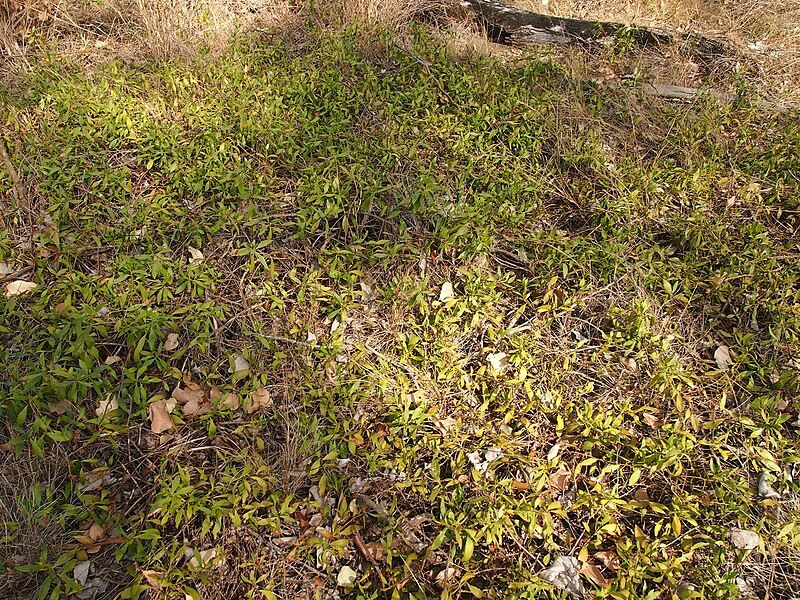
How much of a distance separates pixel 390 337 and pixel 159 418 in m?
1.12

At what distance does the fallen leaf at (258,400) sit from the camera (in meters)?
2.51

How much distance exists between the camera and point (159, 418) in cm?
243

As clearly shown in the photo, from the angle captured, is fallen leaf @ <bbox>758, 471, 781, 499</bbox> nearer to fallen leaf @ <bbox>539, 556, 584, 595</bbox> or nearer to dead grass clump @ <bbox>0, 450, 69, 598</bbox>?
fallen leaf @ <bbox>539, 556, 584, 595</bbox>

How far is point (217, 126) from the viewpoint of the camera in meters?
3.51

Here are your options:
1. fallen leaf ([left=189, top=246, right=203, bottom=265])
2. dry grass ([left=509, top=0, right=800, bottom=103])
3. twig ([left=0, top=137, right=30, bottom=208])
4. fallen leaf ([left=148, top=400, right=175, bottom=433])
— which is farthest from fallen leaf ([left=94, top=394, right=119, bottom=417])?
dry grass ([left=509, top=0, right=800, bottom=103])

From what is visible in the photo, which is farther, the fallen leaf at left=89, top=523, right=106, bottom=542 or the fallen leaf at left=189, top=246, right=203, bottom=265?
the fallen leaf at left=189, top=246, right=203, bottom=265

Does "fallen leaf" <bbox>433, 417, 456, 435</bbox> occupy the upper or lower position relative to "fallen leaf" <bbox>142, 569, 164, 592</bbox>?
upper

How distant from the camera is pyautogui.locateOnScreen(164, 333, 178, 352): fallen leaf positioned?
104 inches

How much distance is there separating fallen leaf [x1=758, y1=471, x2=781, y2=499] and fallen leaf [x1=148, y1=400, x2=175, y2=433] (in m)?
2.55

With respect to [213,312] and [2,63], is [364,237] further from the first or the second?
[2,63]

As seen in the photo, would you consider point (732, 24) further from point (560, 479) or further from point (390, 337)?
point (560, 479)

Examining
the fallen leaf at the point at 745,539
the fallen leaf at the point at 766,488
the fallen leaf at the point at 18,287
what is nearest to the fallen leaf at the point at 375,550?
the fallen leaf at the point at 745,539

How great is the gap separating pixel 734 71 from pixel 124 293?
15.3ft

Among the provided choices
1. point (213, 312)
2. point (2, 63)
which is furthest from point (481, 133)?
point (2, 63)
